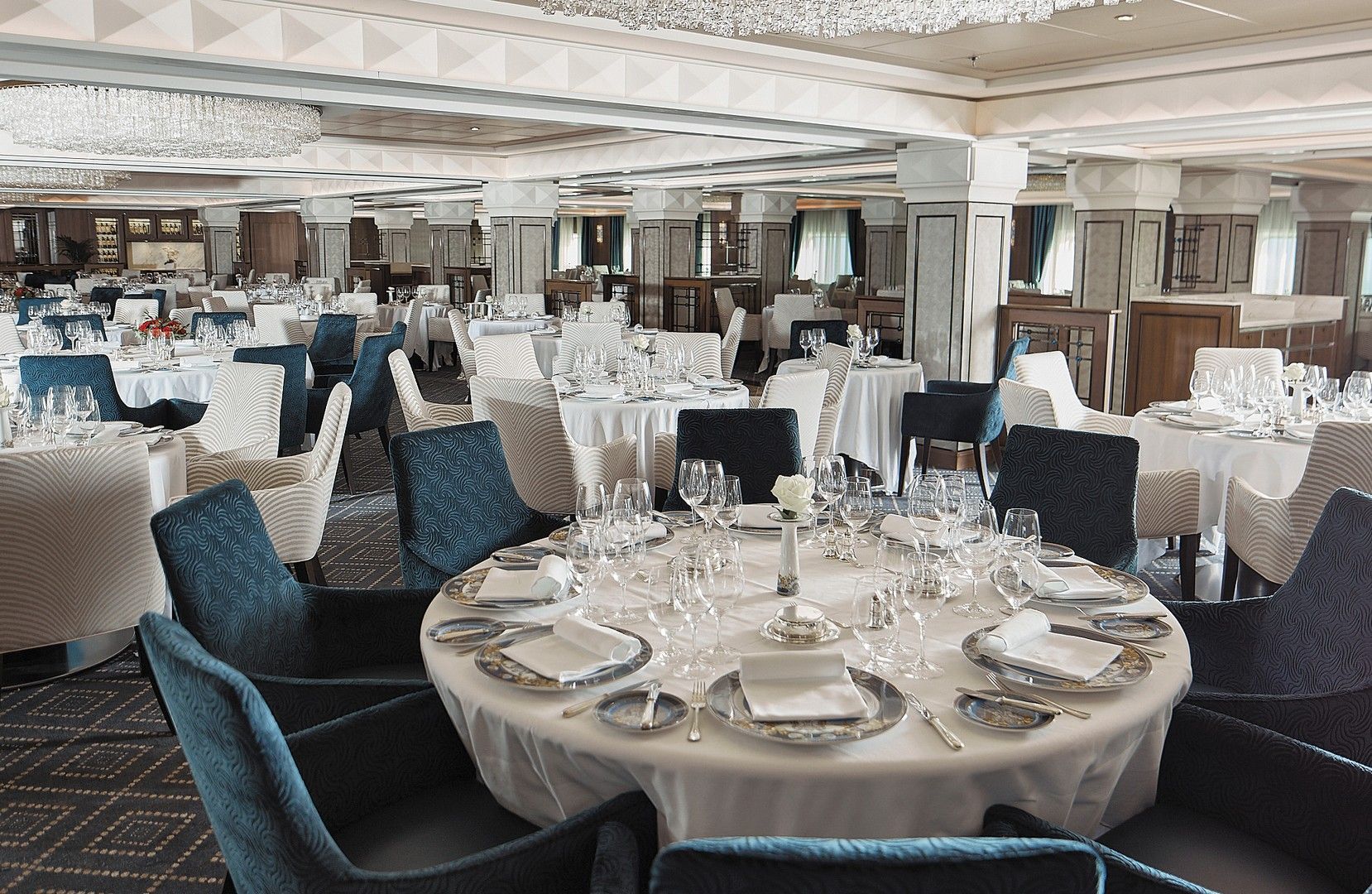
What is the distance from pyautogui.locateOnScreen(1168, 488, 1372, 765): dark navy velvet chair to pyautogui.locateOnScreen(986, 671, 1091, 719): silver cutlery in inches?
23.0

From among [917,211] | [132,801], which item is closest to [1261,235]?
[917,211]

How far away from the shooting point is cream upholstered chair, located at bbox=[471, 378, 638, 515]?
4.88 m

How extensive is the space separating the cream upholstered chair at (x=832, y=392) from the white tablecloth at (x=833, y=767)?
3.55 metres

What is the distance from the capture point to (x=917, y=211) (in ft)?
28.0

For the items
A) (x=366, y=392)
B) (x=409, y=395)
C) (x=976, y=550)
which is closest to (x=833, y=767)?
(x=976, y=550)

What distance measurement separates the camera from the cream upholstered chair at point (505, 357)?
280 inches

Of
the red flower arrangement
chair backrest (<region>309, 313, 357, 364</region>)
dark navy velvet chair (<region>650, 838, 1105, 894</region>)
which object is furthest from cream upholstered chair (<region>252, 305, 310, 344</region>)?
dark navy velvet chair (<region>650, 838, 1105, 894</region>)

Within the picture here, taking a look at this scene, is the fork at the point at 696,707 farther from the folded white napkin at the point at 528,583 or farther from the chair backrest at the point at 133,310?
the chair backrest at the point at 133,310

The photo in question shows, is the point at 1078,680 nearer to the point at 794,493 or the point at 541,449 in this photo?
the point at 794,493

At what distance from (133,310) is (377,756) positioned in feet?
38.4

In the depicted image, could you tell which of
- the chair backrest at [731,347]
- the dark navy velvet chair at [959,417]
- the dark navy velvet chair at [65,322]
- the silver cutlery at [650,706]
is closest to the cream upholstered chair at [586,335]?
the chair backrest at [731,347]

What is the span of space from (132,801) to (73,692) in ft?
3.21

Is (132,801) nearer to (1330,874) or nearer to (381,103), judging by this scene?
(1330,874)

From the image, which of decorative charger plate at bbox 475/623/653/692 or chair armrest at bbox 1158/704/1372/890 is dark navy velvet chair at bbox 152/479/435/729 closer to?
decorative charger plate at bbox 475/623/653/692
